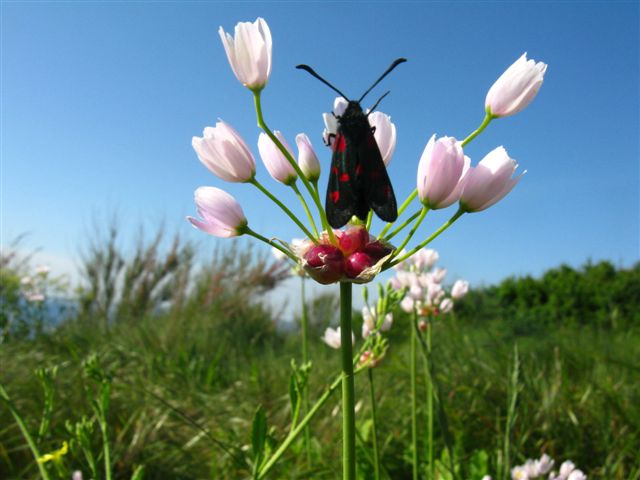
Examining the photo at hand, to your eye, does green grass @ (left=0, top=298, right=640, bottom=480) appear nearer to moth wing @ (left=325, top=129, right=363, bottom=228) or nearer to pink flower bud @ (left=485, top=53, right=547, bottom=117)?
moth wing @ (left=325, top=129, right=363, bottom=228)

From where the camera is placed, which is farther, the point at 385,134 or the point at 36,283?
the point at 36,283

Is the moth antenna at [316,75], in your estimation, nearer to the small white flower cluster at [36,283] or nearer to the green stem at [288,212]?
the green stem at [288,212]

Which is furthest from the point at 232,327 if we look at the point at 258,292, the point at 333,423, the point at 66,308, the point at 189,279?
the point at 333,423

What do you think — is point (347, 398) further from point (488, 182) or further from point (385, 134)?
point (385, 134)

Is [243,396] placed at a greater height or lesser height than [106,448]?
greater

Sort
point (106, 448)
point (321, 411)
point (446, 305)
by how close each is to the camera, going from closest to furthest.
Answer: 1. point (106, 448)
2. point (446, 305)
3. point (321, 411)

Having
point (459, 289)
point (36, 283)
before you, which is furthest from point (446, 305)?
point (36, 283)

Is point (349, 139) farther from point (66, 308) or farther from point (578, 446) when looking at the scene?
point (66, 308)

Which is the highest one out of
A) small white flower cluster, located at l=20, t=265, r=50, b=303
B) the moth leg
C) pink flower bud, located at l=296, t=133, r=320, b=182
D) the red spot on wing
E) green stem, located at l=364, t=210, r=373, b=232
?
small white flower cluster, located at l=20, t=265, r=50, b=303

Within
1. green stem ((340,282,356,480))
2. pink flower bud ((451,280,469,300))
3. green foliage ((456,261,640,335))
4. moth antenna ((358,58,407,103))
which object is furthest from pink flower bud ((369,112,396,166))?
green foliage ((456,261,640,335))
